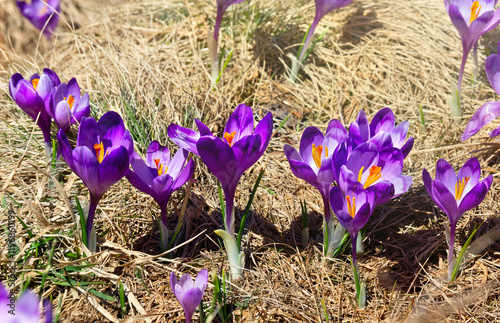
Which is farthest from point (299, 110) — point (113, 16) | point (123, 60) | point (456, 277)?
point (113, 16)

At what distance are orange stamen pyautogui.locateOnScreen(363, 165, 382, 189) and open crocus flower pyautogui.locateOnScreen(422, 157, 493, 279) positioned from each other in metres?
0.16

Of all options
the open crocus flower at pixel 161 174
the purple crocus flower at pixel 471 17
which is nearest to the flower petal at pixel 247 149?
the open crocus flower at pixel 161 174

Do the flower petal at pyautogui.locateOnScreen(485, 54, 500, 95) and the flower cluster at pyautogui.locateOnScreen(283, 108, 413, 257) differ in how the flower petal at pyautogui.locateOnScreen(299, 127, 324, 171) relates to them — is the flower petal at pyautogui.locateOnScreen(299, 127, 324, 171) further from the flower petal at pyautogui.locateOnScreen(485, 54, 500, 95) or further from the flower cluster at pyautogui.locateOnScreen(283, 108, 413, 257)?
the flower petal at pyautogui.locateOnScreen(485, 54, 500, 95)

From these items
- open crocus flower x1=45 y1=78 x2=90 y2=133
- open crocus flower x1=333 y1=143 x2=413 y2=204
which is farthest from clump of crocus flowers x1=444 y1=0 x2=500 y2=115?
open crocus flower x1=45 y1=78 x2=90 y2=133

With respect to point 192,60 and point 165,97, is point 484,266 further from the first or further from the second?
point 192,60

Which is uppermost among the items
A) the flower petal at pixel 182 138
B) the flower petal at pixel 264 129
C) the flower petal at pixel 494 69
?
the flower petal at pixel 494 69

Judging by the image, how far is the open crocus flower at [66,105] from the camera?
1.81m

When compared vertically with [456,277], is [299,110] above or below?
above

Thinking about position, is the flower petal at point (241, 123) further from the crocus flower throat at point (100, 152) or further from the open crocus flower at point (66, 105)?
the open crocus flower at point (66, 105)

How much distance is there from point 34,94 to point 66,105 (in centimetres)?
14

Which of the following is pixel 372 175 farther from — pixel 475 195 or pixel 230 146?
pixel 230 146

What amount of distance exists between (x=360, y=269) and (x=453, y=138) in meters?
0.99

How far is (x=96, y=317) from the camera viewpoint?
158cm

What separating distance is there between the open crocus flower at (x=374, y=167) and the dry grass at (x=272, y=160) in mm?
350
